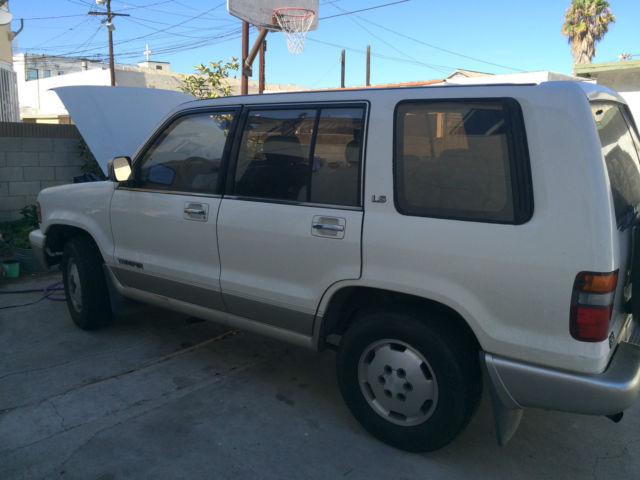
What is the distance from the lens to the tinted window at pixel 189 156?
3770 mm

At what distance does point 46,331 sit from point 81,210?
1222mm

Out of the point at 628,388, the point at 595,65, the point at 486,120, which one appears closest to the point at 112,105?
the point at 486,120

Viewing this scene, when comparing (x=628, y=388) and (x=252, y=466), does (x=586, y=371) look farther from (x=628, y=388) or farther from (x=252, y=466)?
(x=252, y=466)

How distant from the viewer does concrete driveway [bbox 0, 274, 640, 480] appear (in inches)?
117

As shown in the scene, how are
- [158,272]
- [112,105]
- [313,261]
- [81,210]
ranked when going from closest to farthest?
1. [313,261]
2. [158,272]
3. [81,210]
4. [112,105]

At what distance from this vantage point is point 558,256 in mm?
2408

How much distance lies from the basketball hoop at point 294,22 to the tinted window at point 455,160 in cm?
1060

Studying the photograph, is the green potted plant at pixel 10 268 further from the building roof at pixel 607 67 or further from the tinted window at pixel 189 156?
the building roof at pixel 607 67

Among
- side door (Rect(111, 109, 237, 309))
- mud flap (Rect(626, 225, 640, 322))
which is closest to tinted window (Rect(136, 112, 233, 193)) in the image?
side door (Rect(111, 109, 237, 309))

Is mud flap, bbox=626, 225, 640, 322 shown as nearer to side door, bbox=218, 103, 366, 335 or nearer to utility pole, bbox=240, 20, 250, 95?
side door, bbox=218, 103, 366, 335

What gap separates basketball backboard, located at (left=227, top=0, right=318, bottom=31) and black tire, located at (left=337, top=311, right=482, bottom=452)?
34.2 ft

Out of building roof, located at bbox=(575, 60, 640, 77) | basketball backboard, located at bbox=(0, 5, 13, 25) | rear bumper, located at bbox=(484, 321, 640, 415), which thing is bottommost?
rear bumper, located at bbox=(484, 321, 640, 415)

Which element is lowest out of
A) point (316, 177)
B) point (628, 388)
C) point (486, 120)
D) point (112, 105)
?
point (628, 388)

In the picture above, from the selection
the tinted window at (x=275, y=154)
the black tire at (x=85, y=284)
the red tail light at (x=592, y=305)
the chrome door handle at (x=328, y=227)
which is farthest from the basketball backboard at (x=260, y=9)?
the red tail light at (x=592, y=305)
